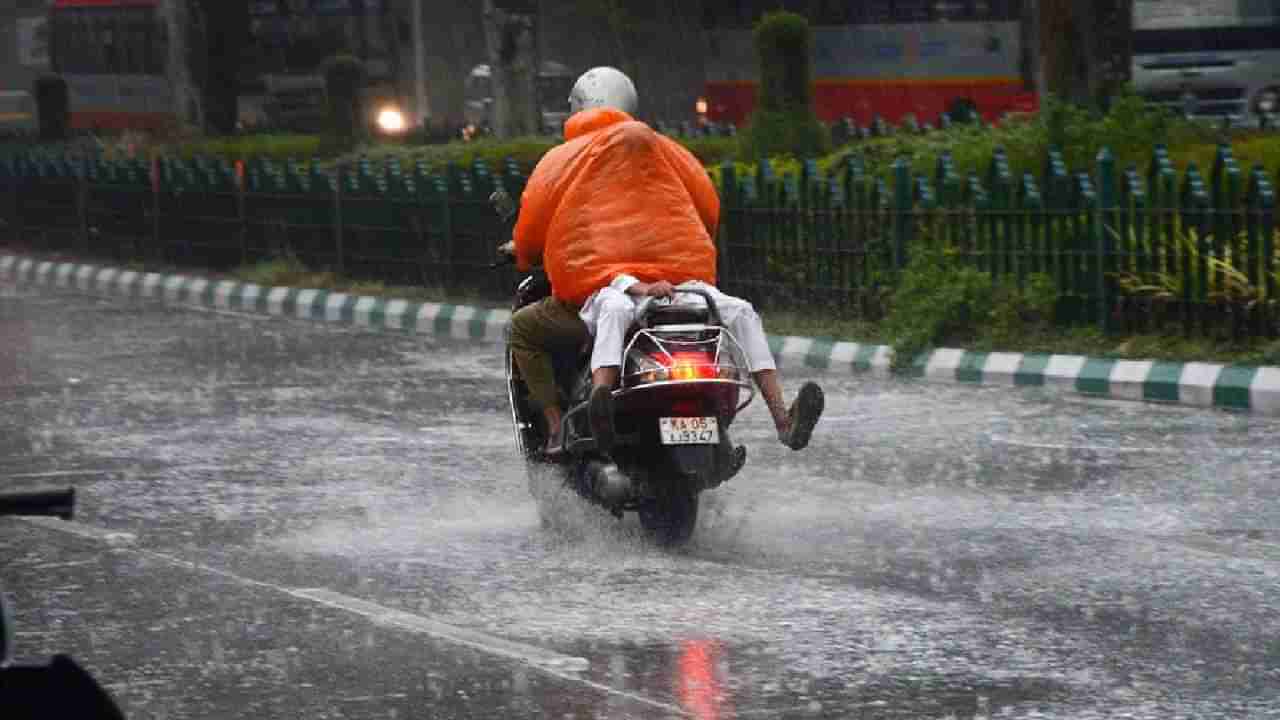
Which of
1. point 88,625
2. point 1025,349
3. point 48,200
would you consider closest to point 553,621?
point 88,625

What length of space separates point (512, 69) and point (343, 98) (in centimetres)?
557

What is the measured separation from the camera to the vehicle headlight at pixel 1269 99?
1123 inches

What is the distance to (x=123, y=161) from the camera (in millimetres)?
26594

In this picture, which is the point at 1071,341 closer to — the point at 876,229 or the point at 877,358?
the point at 877,358

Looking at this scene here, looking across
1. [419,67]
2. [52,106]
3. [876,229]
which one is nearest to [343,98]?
[419,67]

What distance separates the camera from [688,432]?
28.0ft

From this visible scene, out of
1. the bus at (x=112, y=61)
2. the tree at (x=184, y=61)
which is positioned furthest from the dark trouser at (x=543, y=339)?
the bus at (x=112, y=61)

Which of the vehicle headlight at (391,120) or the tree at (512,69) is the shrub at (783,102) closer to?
the tree at (512,69)

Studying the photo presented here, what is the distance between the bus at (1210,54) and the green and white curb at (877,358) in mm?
11687

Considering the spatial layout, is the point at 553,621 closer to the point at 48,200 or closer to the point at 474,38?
the point at 48,200

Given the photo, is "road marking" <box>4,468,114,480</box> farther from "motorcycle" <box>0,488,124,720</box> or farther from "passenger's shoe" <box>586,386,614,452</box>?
"motorcycle" <box>0,488,124,720</box>

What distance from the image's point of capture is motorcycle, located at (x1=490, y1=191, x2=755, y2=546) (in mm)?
8562

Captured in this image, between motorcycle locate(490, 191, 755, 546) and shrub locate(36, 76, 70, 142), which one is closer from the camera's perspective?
motorcycle locate(490, 191, 755, 546)

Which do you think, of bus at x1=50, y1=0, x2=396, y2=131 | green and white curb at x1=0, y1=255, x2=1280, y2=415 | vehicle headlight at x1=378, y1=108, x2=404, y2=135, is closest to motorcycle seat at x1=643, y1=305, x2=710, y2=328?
green and white curb at x1=0, y1=255, x2=1280, y2=415
